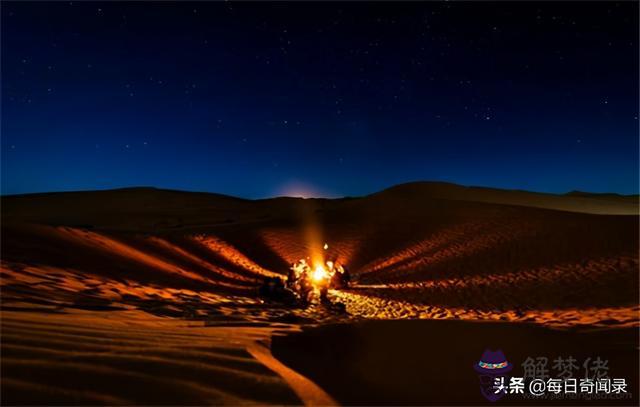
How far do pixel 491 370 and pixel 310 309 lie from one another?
579 centimetres

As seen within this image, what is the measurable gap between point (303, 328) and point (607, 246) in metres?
13.8


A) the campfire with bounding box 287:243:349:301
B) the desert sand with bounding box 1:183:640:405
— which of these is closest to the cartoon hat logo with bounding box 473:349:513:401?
the desert sand with bounding box 1:183:640:405

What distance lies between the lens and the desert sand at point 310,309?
8.67 feet

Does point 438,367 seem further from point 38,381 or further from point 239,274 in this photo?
point 239,274

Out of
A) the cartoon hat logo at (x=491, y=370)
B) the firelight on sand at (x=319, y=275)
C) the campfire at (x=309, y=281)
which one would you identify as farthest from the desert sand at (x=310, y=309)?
the firelight on sand at (x=319, y=275)

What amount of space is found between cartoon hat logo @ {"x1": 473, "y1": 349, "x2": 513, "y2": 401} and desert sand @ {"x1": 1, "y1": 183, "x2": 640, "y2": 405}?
115 mm

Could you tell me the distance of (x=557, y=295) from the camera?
11062mm

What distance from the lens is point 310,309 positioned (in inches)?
375

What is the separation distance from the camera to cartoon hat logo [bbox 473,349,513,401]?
11.6ft

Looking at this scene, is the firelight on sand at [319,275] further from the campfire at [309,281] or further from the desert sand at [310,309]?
the desert sand at [310,309]

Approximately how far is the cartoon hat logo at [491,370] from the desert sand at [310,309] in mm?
115

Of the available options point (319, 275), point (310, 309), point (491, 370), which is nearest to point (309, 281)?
point (319, 275)

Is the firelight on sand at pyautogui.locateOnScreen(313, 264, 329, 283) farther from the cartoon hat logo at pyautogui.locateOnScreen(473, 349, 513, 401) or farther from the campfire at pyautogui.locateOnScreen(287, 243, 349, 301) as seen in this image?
the cartoon hat logo at pyautogui.locateOnScreen(473, 349, 513, 401)

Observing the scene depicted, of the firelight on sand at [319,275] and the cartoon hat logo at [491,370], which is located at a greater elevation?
the firelight on sand at [319,275]
